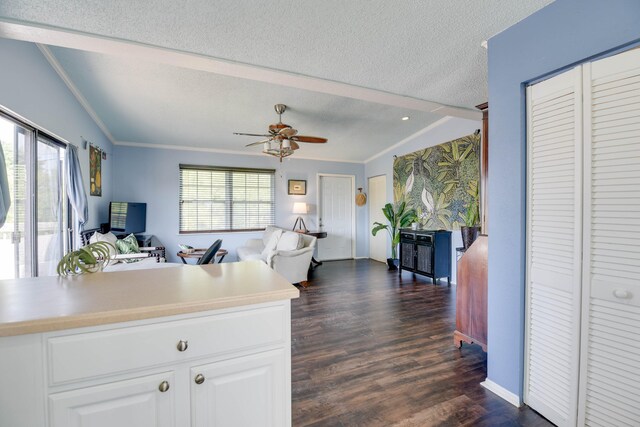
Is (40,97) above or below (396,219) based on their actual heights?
above

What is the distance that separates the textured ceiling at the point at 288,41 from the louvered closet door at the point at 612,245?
0.67 metres

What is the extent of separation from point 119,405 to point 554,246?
7.28 feet

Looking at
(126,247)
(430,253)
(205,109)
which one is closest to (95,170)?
(126,247)

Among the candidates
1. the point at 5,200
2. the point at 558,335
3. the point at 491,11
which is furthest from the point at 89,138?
the point at 558,335

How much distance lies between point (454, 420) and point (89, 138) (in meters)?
5.37

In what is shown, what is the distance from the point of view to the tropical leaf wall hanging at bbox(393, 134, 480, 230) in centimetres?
430

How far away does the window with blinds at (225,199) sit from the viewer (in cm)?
579

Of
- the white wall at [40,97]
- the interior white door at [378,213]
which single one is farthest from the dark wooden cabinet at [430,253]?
the white wall at [40,97]

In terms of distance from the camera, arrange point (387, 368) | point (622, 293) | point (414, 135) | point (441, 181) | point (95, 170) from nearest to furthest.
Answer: point (622, 293) → point (387, 368) → point (95, 170) → point (441, 181) → point (414, 135)

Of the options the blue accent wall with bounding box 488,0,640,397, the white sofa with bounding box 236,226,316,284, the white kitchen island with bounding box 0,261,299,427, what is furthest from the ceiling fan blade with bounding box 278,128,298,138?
the white kitchen island with bounding box 0,261,299,427

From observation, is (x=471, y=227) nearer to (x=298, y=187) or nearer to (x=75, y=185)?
(x=298, y=187)

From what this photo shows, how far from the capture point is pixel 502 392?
1.85 m

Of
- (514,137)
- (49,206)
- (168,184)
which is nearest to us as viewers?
(514,137)

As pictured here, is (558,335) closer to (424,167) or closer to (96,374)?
(96,374)
